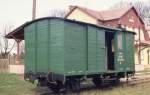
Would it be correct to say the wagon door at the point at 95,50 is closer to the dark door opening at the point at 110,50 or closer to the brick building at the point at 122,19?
the dark door opening at the point at 110,50

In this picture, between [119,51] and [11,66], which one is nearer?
[119,51]

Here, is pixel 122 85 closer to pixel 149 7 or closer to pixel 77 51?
pixel 77 51

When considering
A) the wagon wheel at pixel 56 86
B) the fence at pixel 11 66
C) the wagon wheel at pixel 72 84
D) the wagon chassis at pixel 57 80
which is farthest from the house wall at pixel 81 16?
the wagon wheel at pixel 72 84

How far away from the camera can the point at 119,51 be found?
62.6 feet

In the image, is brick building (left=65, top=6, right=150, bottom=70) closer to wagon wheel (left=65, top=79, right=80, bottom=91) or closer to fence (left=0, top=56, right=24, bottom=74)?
fence (left=0, top=56, right=24, bottom=74)

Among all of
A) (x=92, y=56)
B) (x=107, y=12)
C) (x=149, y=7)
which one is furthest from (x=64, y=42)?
(x=149, y=7)

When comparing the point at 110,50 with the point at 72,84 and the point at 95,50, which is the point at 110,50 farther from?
the point at 72,84

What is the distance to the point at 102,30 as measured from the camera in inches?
698

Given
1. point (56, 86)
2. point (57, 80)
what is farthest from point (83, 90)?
point (57, 80)

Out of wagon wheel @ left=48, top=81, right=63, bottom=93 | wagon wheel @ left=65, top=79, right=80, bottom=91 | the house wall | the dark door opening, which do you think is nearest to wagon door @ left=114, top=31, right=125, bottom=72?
the dark door opening

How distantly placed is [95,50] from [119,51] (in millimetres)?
2593

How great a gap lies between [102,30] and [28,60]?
13.8ft

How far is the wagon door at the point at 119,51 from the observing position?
1886cm

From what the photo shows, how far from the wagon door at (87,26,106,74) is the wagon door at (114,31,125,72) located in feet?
4.26
